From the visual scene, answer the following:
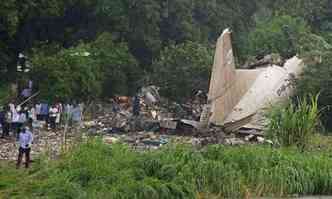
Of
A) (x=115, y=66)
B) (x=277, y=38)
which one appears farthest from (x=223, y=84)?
(x=277, y=38)

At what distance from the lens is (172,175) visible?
51.0 ft

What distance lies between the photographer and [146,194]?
14.4 metres

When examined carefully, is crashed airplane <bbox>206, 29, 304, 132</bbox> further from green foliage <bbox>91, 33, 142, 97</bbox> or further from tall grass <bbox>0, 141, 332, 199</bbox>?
tall grass <bbox>0, 141, 332, 199</bbox>

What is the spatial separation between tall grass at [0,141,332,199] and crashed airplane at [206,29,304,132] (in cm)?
1110

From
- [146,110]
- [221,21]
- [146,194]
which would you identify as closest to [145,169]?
[146,194]

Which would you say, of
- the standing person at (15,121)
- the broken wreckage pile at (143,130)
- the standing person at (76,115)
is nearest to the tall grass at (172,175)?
the broken wreckage pile at (143,130)

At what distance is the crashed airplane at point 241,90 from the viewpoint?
30.0 meters

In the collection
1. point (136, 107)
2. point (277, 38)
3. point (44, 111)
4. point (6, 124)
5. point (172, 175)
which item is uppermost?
point (277, 38)

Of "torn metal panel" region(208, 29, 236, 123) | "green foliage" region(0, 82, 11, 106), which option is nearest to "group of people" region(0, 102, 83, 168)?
"green foliage" region(0, 82, 11, 106)

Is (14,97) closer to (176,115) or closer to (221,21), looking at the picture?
(176,115)

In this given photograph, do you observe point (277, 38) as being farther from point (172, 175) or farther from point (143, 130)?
point (172, 175)

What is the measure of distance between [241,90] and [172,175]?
1692cm

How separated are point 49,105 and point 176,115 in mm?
7274

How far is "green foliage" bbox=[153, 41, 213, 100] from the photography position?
35.2 meters
